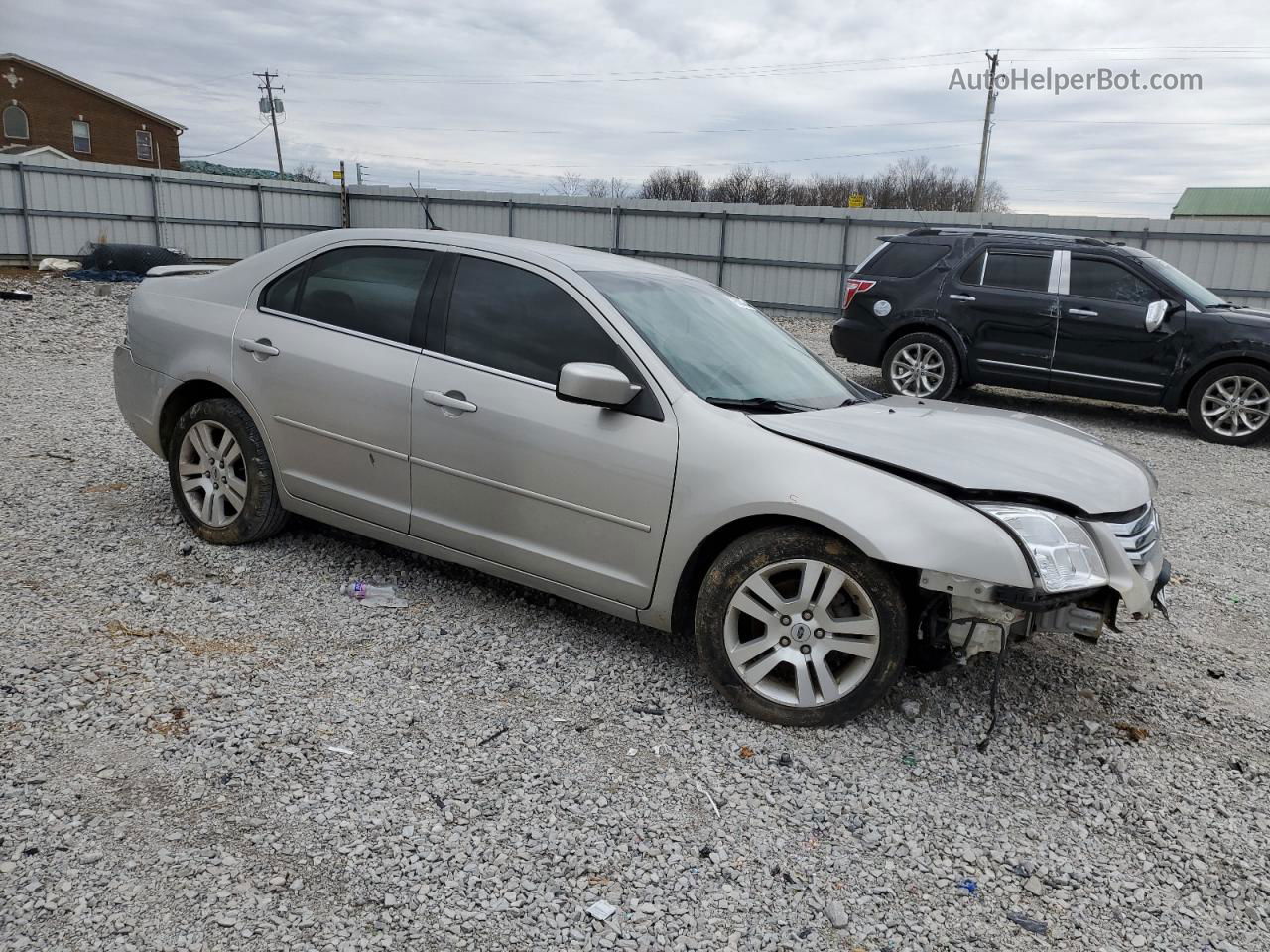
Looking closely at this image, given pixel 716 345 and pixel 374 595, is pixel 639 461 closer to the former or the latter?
pixel 716 345

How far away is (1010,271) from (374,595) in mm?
8401

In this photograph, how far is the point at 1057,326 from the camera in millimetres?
9922

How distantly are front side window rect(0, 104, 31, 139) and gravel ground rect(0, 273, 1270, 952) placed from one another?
46354mm

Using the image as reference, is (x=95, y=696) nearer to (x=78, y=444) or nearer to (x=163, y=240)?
(x=78, y=444)

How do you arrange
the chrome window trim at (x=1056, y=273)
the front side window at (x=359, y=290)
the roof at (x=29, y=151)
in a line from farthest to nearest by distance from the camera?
1. the roof at (x=29, y=151)
2. the chrome window trim at (x=1056, y=273)
3. the front side window at (x=359, y=290)

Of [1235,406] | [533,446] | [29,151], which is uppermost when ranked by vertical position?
[29,151]

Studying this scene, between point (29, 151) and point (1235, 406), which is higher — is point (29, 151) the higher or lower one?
the higher one

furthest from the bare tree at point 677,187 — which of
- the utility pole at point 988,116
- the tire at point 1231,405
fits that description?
the tire at point 1231,405

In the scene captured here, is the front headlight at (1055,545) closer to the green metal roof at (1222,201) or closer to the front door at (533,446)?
the front door at (533,446)

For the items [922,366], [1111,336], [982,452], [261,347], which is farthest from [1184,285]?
[261,347]

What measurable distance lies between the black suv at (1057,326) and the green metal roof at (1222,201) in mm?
59874

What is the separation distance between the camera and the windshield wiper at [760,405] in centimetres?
362

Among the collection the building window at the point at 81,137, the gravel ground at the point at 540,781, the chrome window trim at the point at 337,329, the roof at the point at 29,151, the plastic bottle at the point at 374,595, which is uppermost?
the building window at the point at 81,137

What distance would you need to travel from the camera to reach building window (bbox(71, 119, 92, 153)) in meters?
43.9
